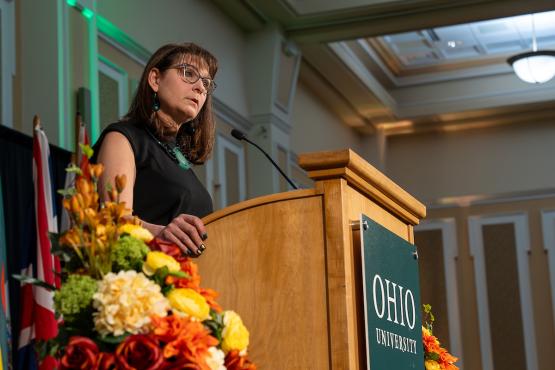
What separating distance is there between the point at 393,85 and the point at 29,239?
7.71 metres

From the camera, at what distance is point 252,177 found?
9.09m

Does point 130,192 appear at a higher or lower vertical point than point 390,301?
higher

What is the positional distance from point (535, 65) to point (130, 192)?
8765 mm

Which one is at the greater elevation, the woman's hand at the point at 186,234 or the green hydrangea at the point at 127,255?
the woman's hand at the point at 186,234

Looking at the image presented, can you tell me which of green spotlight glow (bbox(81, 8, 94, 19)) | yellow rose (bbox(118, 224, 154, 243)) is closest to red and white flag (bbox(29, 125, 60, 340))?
green spotlight glow (bbox(81, 8, 94, 19))

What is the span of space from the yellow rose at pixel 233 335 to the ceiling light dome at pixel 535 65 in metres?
9.10

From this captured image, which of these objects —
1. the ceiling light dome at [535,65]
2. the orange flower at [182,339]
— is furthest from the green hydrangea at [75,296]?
the ceiling light dome at [535,65]

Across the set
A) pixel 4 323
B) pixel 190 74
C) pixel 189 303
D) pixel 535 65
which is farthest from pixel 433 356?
pixel 535 65

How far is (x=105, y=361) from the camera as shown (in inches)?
62.8

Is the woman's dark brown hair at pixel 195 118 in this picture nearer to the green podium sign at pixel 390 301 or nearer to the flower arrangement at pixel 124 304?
the green podium sign at pixel 390 301

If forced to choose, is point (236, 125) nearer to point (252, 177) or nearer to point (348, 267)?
Result: point (252, 177)

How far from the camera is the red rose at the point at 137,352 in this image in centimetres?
159

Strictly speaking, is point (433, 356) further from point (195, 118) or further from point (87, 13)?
point (87, 13)

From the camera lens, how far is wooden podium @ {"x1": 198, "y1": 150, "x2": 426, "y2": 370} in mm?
2137
